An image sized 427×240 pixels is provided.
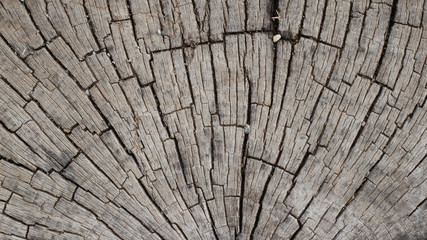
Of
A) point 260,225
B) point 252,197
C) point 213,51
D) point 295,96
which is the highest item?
point 213,51

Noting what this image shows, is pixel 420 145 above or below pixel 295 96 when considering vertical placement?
below

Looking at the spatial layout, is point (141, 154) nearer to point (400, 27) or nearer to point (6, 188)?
point (6, 188)

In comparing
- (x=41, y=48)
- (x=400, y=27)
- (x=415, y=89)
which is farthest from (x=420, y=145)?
(x=41, y=48)

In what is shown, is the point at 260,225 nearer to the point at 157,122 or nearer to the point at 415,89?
the point at 157,122

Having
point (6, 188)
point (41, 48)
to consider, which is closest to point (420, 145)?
point (41, 48)

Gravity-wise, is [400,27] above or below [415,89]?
above

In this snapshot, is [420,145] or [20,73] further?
[420,145]
